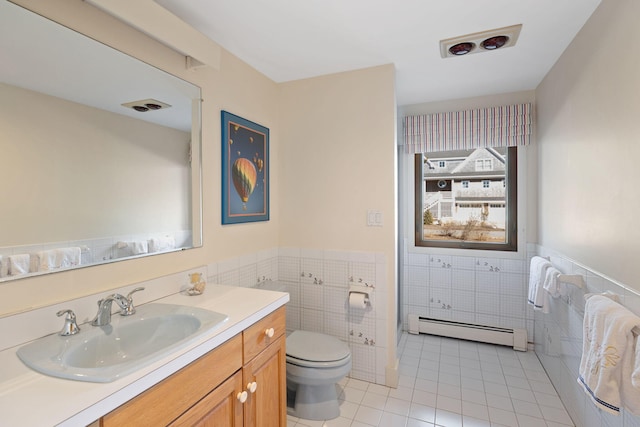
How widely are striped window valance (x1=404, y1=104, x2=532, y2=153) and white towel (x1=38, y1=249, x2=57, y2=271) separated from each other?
2.82m

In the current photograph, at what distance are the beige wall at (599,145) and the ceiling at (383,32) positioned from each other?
17 cm

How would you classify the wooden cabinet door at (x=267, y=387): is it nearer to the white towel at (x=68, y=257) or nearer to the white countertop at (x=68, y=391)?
the white countertop at (x=68, y=391)

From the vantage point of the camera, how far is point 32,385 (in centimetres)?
82

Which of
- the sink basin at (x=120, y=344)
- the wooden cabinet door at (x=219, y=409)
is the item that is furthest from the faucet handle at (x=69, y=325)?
the wooden cabinet door at (x=219, y=409)

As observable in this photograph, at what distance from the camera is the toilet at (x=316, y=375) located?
6.11ft

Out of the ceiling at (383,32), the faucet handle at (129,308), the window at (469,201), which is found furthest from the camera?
the window at (469,201)

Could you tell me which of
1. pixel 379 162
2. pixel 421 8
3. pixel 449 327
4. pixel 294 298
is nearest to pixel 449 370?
pixel 449 327

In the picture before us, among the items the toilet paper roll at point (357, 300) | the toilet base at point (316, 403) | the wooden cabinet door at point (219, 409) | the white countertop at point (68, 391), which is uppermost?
the white countertop at point (68, 391)

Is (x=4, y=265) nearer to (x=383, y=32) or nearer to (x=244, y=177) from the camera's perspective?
(x=244, y=177)

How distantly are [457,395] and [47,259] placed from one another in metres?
2.43

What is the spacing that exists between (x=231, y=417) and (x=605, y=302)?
1.57m

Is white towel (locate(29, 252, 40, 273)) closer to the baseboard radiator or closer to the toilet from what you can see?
the toilet

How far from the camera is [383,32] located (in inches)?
71.8

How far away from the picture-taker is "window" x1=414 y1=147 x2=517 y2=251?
295 cm
